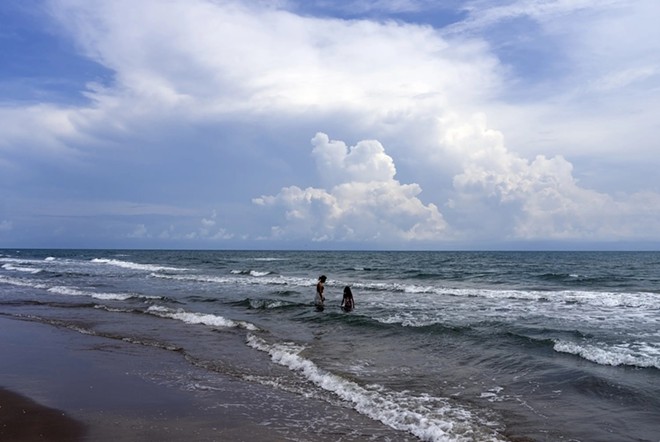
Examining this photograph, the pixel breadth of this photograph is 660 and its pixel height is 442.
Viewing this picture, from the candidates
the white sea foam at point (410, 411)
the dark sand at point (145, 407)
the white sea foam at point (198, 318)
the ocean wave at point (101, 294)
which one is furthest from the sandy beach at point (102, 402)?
the ocean wave at point (101, 294)

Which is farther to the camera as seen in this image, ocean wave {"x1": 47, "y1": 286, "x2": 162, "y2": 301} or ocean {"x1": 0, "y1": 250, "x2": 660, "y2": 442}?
ocean wave {"x1": 47, "y1": 286, "x2": 162, "y2": 301}

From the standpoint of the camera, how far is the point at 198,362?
12.7 m

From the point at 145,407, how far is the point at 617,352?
11657mm

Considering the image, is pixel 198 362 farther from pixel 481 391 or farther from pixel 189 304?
pixel 189 304

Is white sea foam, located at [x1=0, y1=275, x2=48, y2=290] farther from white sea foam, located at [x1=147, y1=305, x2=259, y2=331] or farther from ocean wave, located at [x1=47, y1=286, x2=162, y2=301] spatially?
white sea foam, located at [x1=147, y1=305, x2=259, y2=331]

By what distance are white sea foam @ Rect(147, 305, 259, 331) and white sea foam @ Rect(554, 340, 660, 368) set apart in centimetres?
994

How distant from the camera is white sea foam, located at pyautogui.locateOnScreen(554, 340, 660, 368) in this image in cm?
1248

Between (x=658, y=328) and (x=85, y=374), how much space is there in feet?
56.9

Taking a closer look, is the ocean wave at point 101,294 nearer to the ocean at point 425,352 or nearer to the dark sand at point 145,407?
the ocean at point 425,352

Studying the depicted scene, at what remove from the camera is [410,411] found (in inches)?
349

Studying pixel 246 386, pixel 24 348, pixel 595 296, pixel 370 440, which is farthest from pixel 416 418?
pixel 595 296

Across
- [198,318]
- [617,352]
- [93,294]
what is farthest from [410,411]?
[93,294]

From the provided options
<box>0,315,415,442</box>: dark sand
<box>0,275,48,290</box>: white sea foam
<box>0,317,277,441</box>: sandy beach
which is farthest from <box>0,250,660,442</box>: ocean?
<box>0,275,48,290</box>: white sea foam

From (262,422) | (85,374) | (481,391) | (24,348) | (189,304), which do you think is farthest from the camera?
(189,304)
